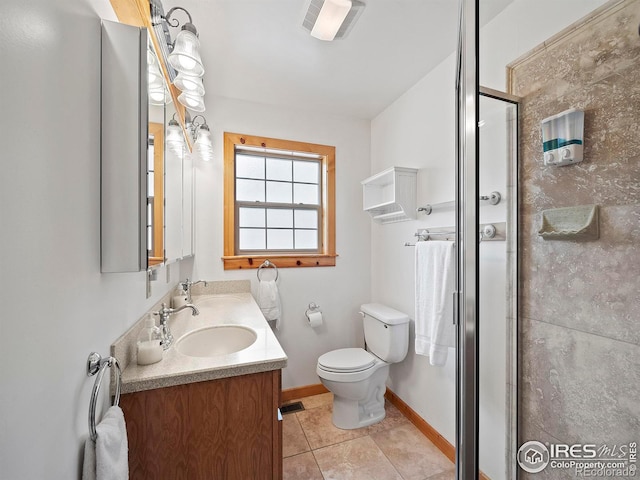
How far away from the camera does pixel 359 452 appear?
175 cm

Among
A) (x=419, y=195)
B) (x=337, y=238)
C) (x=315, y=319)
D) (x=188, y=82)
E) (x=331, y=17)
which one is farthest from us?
(x=337, y=238)

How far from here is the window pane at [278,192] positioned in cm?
249

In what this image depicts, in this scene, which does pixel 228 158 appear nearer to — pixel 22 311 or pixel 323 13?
pixel 323 13

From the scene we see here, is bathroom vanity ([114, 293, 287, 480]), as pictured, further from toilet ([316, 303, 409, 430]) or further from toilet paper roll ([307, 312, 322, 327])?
toilet paper roll ([307, 312, 322, 327])

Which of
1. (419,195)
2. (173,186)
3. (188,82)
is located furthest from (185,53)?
(419,195)

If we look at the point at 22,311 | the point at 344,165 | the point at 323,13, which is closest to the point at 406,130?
the point at 344,165

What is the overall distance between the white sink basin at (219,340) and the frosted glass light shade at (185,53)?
1.20 metres

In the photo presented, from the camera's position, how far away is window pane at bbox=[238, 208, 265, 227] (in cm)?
241

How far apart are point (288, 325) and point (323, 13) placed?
2.11 metres

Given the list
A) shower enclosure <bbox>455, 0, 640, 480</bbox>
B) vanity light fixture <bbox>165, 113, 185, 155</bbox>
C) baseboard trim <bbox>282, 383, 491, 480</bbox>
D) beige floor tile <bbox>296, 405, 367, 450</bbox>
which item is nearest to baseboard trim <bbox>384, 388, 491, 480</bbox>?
baseboard trim <bbox>282, 383, 491, 480</bbox>

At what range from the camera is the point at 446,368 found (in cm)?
175

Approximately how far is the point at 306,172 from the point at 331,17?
1313 mm

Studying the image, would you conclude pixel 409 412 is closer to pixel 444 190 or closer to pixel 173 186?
pixel 444 190

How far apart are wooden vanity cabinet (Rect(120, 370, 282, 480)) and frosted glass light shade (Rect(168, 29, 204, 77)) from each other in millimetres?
1179
